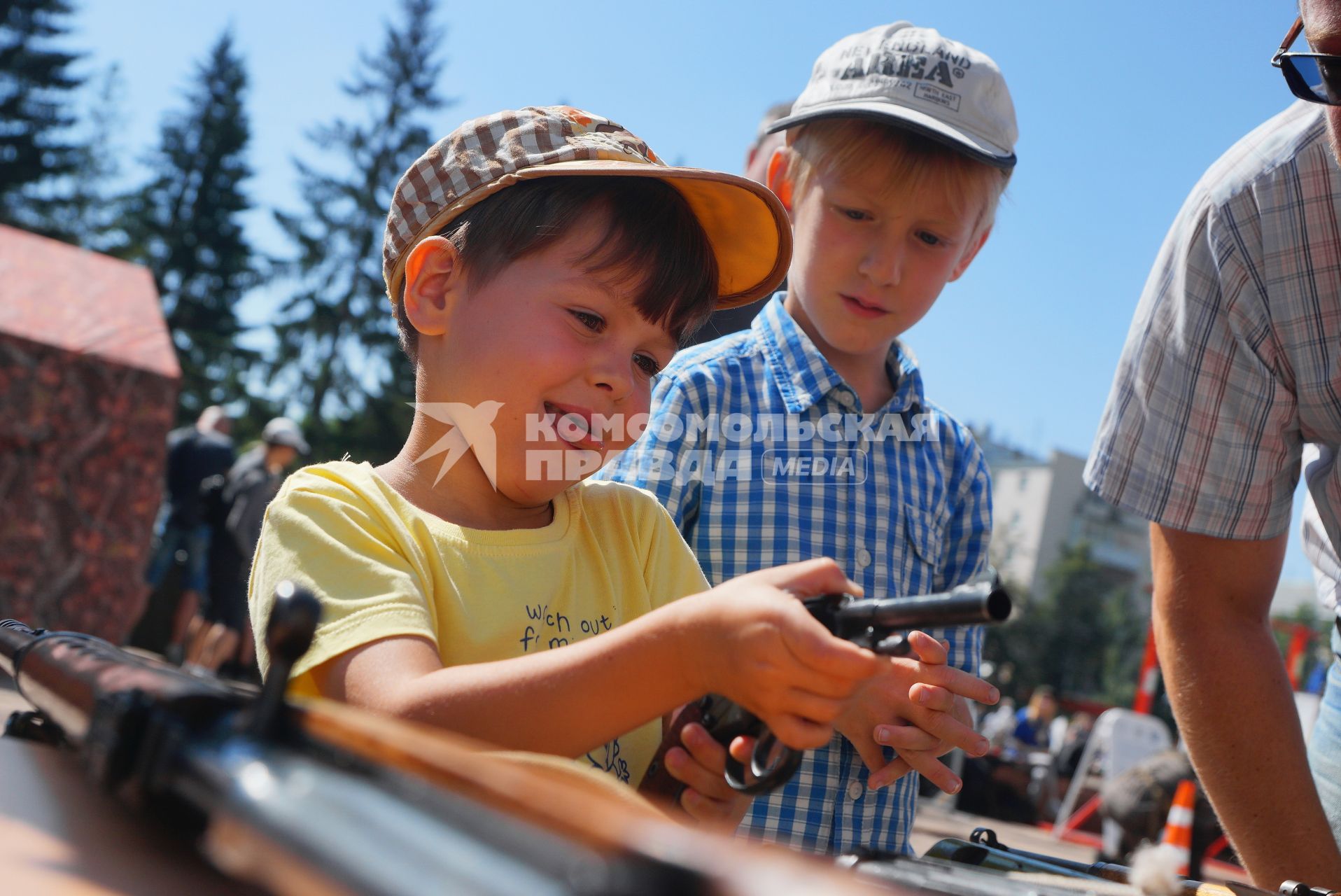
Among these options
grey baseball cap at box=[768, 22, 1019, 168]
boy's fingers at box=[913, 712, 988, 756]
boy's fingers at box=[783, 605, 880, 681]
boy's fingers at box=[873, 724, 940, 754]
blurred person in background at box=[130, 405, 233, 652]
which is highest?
grey baseball cap at box=[768, 22, 1019, 168]

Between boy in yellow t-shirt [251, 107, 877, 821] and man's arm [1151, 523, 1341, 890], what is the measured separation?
119 cm

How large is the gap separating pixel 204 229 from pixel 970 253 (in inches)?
1335

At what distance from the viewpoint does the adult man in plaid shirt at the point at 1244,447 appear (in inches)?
87.2

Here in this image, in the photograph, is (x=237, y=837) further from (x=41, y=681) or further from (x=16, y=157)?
(x=16, y=157)

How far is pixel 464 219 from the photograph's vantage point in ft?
5.53

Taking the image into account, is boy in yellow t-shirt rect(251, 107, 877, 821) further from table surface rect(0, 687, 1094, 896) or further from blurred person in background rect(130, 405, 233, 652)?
blurred person in background rect(130, 405, 233, 652)

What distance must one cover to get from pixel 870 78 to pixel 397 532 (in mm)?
1605

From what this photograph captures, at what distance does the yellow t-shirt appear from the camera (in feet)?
4.27

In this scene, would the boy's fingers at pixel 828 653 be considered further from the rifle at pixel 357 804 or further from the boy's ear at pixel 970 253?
the boy's ear at pixel 970 253

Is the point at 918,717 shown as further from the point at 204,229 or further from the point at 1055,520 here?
the point at 1055,520

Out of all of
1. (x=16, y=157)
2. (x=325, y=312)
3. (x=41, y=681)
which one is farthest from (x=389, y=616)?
(x=16, y=157)

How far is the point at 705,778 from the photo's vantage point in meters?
1.33

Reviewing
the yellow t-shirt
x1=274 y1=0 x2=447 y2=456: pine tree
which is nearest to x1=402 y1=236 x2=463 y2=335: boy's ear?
the yellow t-shirt

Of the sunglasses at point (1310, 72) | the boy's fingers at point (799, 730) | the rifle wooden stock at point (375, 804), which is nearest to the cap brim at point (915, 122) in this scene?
the sunglasses at point (1310, 72)
